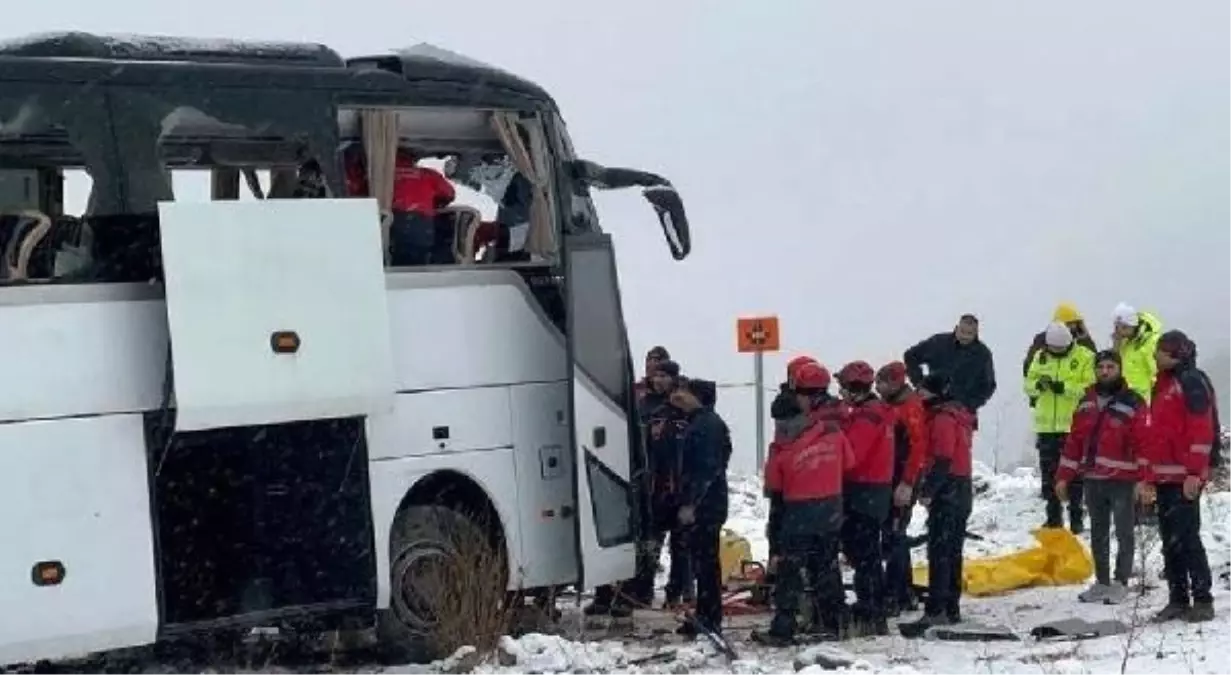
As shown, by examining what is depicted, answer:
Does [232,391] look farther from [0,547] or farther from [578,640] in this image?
[578,640]

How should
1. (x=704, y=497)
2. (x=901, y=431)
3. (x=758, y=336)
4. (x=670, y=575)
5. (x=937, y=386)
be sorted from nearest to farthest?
(x=704, y=497)
(x=937, y=386)
(x=901, y=431)
(x=670, y=575)
(x=758, y=336)

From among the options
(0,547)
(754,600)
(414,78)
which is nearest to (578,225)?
(414,78)

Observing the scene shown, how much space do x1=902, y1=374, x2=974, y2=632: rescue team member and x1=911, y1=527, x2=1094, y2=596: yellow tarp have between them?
60.1 inches

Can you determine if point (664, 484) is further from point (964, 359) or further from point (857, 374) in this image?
point (964, 359)

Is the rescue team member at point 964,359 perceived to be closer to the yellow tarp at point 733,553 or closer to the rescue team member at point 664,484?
the yellow tarp at point 733,553

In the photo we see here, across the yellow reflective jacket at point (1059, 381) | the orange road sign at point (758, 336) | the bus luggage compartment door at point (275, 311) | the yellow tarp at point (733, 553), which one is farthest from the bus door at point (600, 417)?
the orange road sign at point (758, 336)

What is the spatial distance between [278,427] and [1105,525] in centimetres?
597

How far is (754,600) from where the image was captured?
1382 cm

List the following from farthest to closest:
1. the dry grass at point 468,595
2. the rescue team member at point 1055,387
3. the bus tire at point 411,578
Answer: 1. the rescue team member at point 1055,387
2. the bus tire at point 411,578
3. the dry grass at point 468,595

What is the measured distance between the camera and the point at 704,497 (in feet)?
40.0

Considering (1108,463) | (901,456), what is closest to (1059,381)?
(1108,463)

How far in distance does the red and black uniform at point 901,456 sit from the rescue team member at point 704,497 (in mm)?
1215

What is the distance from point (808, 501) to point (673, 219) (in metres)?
2.01

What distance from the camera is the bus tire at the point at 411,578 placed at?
11.6 m
